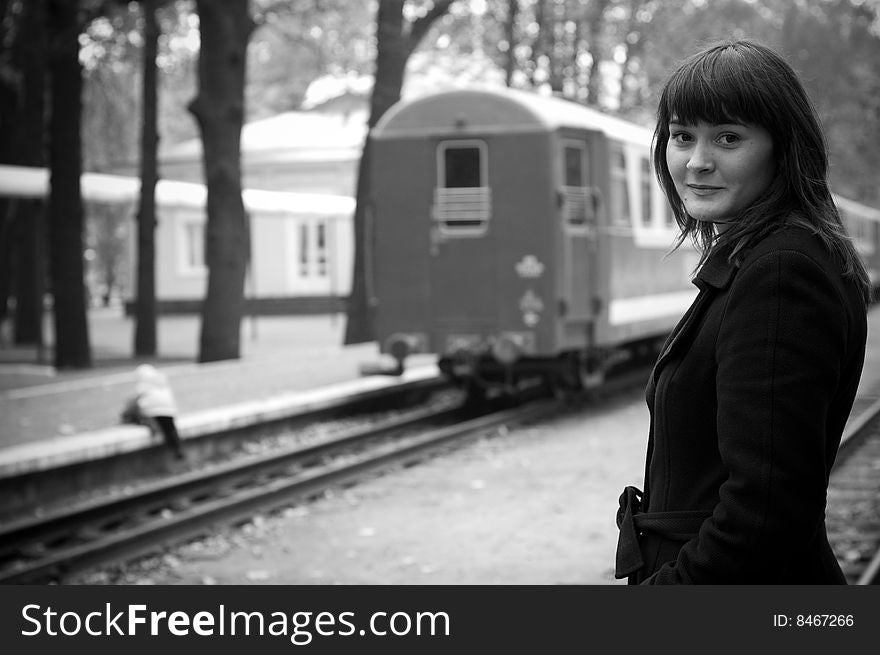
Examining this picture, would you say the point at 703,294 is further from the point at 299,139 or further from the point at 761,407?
the point at 299,139

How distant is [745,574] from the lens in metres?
2.07

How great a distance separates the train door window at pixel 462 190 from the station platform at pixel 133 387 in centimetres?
183

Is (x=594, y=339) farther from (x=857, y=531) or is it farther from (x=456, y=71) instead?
(x=456, y=71)

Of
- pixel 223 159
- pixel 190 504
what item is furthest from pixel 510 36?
pixel 190 504

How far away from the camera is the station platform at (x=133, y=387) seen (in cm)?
1099

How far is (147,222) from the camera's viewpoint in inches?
885

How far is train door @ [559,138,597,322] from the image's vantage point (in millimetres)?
14484

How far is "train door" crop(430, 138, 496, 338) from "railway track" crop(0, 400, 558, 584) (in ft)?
4.93

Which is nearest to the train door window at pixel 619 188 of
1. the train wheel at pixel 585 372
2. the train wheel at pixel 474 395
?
the train wheel at pixel 585 372

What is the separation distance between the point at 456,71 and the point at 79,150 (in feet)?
48.3

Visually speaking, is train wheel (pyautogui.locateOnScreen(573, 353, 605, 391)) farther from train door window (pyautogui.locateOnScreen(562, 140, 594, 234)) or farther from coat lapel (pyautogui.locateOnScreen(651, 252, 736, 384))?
coat lapel (pyautogui.locateOnScreen(651, 252, 736, 384))

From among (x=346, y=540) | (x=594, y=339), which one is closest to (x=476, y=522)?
(x=346, y=540)

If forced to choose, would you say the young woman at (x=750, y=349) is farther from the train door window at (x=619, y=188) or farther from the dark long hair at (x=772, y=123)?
the train door window at (x=619, y=188)

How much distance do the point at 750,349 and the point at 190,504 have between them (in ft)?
27.4
